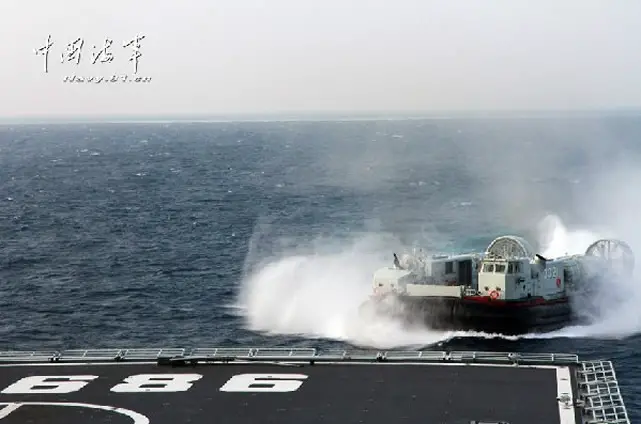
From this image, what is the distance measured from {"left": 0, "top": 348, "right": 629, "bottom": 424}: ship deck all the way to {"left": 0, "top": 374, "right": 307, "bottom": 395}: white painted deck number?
0.13 ft

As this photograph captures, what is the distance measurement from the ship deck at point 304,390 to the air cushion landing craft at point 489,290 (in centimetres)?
3167

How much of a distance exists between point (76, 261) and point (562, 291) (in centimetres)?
5428

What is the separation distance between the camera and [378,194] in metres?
191

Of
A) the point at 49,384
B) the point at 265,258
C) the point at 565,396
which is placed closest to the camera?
the point at 565,396

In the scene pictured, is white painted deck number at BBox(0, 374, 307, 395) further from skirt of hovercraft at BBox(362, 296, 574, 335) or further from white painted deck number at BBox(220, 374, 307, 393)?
skirt of hovercraft at BBox(362, 296, 574, 335)

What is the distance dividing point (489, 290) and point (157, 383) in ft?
143

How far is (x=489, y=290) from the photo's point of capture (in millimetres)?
85312

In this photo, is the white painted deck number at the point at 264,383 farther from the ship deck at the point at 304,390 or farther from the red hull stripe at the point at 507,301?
the red hull stripe at the point at 507,301

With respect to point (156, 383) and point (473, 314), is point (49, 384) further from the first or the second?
point (473, 314)

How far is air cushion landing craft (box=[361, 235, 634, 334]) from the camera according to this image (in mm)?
83812

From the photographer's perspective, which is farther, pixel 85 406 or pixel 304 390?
pixel 304 390

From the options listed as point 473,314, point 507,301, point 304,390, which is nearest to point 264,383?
point 304,390

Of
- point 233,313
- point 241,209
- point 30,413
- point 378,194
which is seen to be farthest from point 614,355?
point 378,194

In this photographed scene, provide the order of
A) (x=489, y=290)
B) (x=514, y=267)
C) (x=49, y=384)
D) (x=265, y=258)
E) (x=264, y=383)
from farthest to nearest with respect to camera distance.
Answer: (x=265, y=258) → (x=514, y=267) → (x=489, y=290) → (x=49, y=384) → (x=264, y=383)
